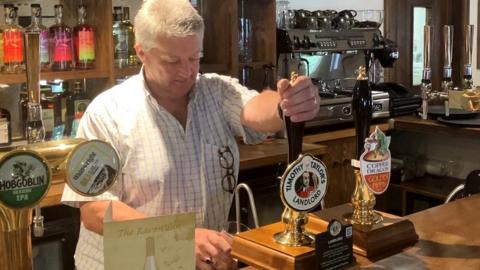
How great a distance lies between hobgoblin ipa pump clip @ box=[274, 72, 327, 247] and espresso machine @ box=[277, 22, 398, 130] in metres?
2.31

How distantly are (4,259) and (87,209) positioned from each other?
63cm

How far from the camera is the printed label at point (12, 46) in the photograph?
266 centimetres

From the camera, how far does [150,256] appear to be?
86 centimetres

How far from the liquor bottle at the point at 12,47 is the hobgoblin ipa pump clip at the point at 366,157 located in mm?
1854

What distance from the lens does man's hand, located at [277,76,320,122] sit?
1.19m

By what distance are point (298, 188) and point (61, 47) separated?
2.00 m

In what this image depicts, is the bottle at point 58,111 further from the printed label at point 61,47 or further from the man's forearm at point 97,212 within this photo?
the man's forearm at point 97,212

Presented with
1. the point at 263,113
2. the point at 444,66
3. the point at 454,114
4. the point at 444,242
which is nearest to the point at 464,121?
the point at 454,114

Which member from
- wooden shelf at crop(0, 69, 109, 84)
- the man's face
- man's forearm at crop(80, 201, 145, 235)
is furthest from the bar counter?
wooden shelf at crop(0, 69, 109, 84)

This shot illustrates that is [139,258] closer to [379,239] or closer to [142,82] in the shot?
[379,239]

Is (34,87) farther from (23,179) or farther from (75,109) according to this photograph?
(75,109)

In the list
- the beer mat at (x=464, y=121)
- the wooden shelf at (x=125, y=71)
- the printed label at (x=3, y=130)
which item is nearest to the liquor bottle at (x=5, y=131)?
the printed label at (x=3, y=130)

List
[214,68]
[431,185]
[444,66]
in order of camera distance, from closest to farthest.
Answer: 1. [444,66]
2. [214,68]
3. [431,185]

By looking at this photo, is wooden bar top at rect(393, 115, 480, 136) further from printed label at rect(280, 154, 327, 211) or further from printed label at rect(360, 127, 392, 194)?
printed label at rect(280, 154, 327, 211)
